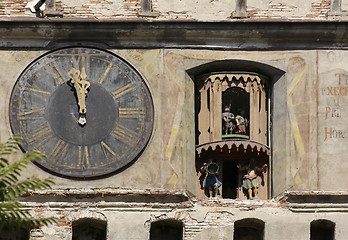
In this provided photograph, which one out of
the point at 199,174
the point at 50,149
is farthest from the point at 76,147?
the point at 199,174

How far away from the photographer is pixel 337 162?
2798 cm

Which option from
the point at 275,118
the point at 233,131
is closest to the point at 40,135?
the point at 233,131

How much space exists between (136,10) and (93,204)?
3783mm

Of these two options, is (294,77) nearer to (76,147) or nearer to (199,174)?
(199,174)

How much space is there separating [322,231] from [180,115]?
335 centimetres

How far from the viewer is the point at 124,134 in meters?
27.9

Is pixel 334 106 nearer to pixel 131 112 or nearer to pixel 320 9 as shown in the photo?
pixel 320 9

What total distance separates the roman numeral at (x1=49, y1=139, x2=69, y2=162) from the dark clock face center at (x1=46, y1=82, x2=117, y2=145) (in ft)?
0.32

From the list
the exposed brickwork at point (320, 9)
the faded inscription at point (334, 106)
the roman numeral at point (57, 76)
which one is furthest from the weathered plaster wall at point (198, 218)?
the exposed brickwork at point (320, 9)

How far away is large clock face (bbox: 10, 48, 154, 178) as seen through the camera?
91.0 ft

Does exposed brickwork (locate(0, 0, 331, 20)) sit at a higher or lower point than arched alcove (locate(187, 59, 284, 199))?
higher

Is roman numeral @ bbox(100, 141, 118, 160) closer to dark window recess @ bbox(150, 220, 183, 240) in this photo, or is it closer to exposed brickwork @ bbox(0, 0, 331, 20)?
dark window recess @ bbox(150, 220, 183, 240)

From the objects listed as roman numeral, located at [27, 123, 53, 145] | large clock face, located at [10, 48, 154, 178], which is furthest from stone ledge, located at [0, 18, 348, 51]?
roman numeral, located at [27, 123, 53, 145]

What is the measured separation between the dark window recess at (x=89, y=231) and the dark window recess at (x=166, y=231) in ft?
2.96
